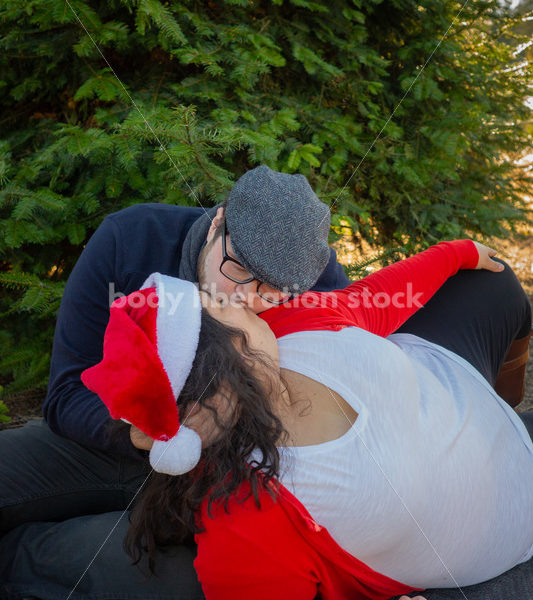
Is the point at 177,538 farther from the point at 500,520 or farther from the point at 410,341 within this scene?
the point at 410,341

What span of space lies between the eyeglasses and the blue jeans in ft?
2.05

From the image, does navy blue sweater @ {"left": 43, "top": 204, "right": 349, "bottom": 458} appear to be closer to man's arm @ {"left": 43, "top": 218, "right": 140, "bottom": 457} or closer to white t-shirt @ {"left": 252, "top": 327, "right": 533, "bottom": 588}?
man's arm @ {"left": 43, "top": 218, "right": 140, "bottom": 457}

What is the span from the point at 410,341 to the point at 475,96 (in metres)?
2.12

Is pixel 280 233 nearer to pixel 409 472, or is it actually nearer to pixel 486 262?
pixel 409 472

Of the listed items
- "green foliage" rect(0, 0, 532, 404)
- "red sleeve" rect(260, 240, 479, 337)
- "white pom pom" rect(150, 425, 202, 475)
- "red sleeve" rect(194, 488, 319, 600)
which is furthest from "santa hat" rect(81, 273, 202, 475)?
"green foliage" rect(0, 0, 532, 404)

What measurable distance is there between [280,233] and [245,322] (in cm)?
25

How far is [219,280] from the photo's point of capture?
144 cm

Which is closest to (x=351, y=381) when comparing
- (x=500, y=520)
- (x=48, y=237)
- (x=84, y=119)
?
(x=500, y=520)

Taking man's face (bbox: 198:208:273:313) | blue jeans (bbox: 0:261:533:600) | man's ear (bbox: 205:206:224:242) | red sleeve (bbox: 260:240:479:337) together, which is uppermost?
man's ear (bbox: 205:206:224:242)

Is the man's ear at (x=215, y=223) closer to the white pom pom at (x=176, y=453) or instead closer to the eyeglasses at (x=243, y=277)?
the eyeglasses at (x=243, y=277)

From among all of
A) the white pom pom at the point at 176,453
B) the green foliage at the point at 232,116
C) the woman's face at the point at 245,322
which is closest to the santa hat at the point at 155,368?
the white pom pom at the point at 176,453

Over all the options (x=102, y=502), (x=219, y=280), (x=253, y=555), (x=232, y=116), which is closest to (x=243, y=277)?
(x=219, y=280)

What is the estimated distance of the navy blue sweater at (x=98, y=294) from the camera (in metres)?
1.52

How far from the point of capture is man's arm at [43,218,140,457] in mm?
1503
